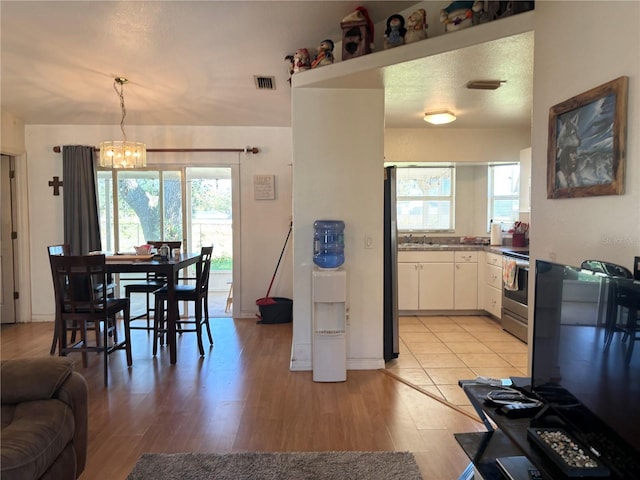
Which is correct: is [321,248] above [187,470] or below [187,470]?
above

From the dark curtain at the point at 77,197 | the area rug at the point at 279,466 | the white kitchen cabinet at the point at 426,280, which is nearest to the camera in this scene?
the area rug at the point at 279,466

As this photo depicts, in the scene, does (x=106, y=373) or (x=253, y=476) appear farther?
(x=106, y=373)

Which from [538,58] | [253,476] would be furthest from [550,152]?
[253,476]

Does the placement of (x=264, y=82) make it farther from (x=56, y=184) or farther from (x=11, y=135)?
(x=11, y=135)

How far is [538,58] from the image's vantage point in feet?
6.83

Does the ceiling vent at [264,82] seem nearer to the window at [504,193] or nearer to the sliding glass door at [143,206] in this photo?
the sliding glass door at [143,206]

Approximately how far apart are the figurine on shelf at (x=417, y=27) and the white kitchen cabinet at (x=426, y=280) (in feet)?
9.00

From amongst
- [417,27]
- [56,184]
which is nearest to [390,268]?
[417,27]

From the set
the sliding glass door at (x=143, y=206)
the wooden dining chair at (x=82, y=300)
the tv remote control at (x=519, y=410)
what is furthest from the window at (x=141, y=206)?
the tv remote control at (x=519, y=410)

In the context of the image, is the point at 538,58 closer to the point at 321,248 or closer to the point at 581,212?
the point at 581,212

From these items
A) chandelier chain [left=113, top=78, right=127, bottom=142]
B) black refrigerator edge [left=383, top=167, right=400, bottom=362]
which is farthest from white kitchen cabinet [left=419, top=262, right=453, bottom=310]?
chandelier chain [left=113, top=78, right=127, bottom=142]

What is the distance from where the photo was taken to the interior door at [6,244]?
4.68 m

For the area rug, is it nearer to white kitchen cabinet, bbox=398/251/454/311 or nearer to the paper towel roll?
white kitchen cabinet, bbox=398/251/454/311

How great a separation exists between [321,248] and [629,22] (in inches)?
89.5
